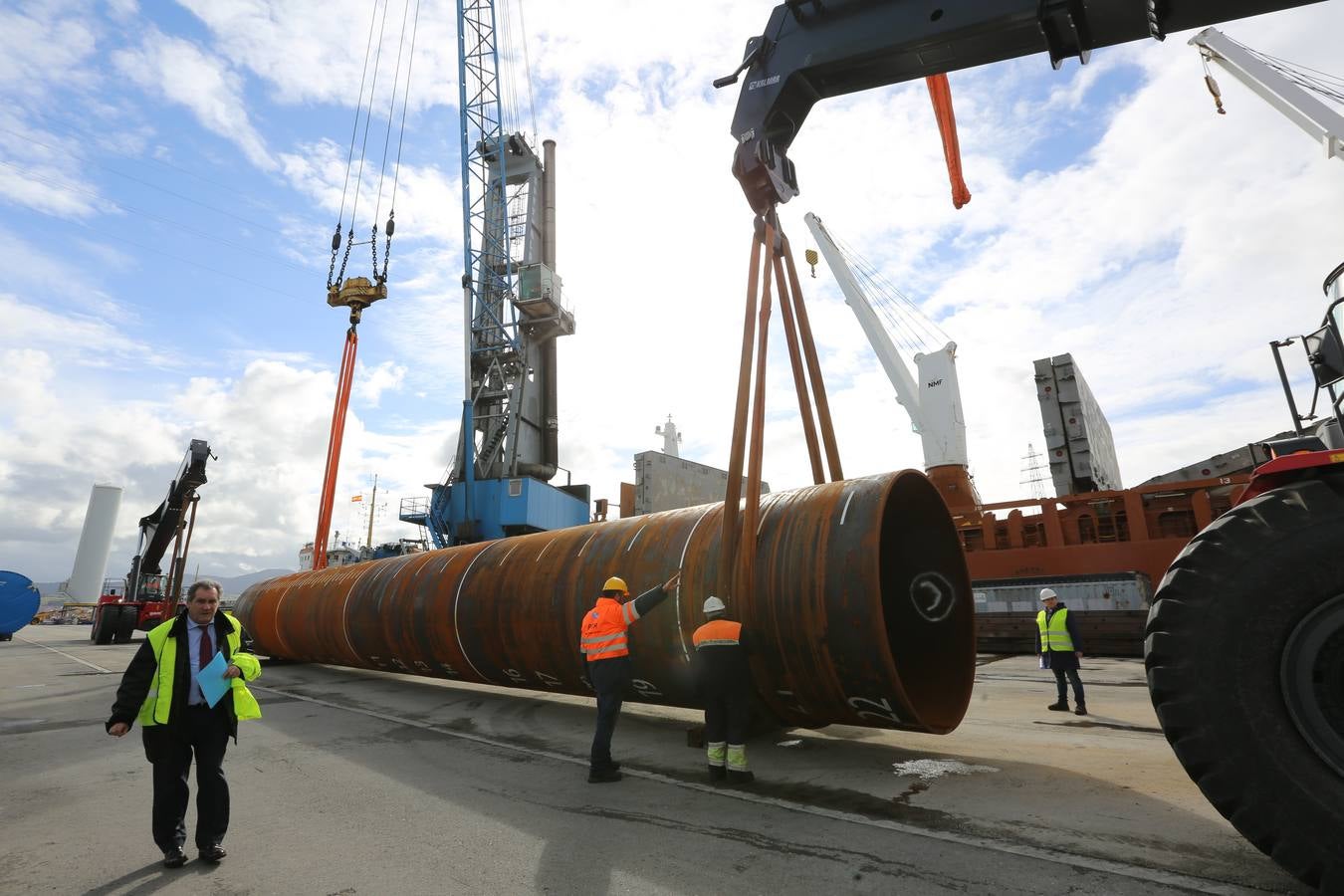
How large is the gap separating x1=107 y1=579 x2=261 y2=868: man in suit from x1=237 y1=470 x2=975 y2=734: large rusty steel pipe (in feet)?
12.2

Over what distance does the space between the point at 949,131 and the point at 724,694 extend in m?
12.9

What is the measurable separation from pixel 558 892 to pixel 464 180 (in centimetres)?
3984

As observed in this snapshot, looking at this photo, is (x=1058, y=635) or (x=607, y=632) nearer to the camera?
(x=607, y=632)

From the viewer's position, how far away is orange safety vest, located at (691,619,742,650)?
5680 millimetres

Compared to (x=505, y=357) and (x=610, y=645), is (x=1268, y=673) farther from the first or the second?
(x=505, y=357)

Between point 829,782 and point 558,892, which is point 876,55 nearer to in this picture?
point 829,782

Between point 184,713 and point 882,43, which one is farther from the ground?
point 882,43

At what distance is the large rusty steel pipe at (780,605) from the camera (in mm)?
5496

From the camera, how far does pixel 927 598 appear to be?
21.7 feet

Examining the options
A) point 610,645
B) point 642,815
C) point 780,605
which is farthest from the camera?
point 610,645

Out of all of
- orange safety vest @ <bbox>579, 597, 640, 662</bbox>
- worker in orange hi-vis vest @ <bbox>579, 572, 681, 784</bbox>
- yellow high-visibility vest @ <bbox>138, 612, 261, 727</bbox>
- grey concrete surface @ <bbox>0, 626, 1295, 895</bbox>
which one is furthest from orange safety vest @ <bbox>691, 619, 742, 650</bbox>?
yellow high-visibility vest @ <bbox>138, 612, 261, 727</bbox>

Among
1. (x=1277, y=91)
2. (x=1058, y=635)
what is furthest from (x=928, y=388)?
(x=1058, y=635)

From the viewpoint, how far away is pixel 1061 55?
613 cm

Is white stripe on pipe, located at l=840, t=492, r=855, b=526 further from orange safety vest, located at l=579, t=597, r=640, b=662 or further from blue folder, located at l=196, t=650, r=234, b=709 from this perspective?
blue folder, located at l=196, t=650, r=234, b=709
